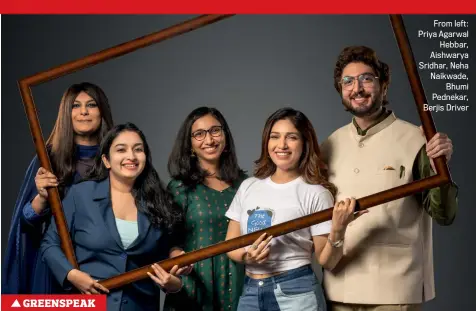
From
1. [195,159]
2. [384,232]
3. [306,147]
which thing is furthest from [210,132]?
[384,232]

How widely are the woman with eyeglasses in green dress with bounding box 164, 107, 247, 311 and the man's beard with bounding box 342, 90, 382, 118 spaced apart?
498 mm

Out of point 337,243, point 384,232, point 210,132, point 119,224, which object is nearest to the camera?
point 337,243

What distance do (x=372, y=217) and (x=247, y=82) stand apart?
0.81 meters

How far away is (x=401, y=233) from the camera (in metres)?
3.16

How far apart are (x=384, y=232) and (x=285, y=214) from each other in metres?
0.36

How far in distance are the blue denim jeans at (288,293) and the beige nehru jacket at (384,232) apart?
0.13 m

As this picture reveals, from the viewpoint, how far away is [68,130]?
3.48m

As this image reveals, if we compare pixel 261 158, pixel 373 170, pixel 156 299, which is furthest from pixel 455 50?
pixel 156 299

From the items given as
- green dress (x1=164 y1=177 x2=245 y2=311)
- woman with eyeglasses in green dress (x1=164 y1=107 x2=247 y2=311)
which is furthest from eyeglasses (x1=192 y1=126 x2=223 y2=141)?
green dress (x1=164 y1=177 x2=245 y2=311)

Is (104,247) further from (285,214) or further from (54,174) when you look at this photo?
(285,214)

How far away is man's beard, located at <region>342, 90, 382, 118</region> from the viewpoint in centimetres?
317

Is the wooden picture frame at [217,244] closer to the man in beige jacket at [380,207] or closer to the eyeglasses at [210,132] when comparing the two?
the man in beige jacket at [380,207]

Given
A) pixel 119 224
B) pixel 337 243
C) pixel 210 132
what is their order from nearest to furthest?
pixel 337 243
pixel 119 224
pixel 210 132

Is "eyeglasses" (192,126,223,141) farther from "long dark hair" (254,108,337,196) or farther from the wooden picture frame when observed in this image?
the wooden picture frame
